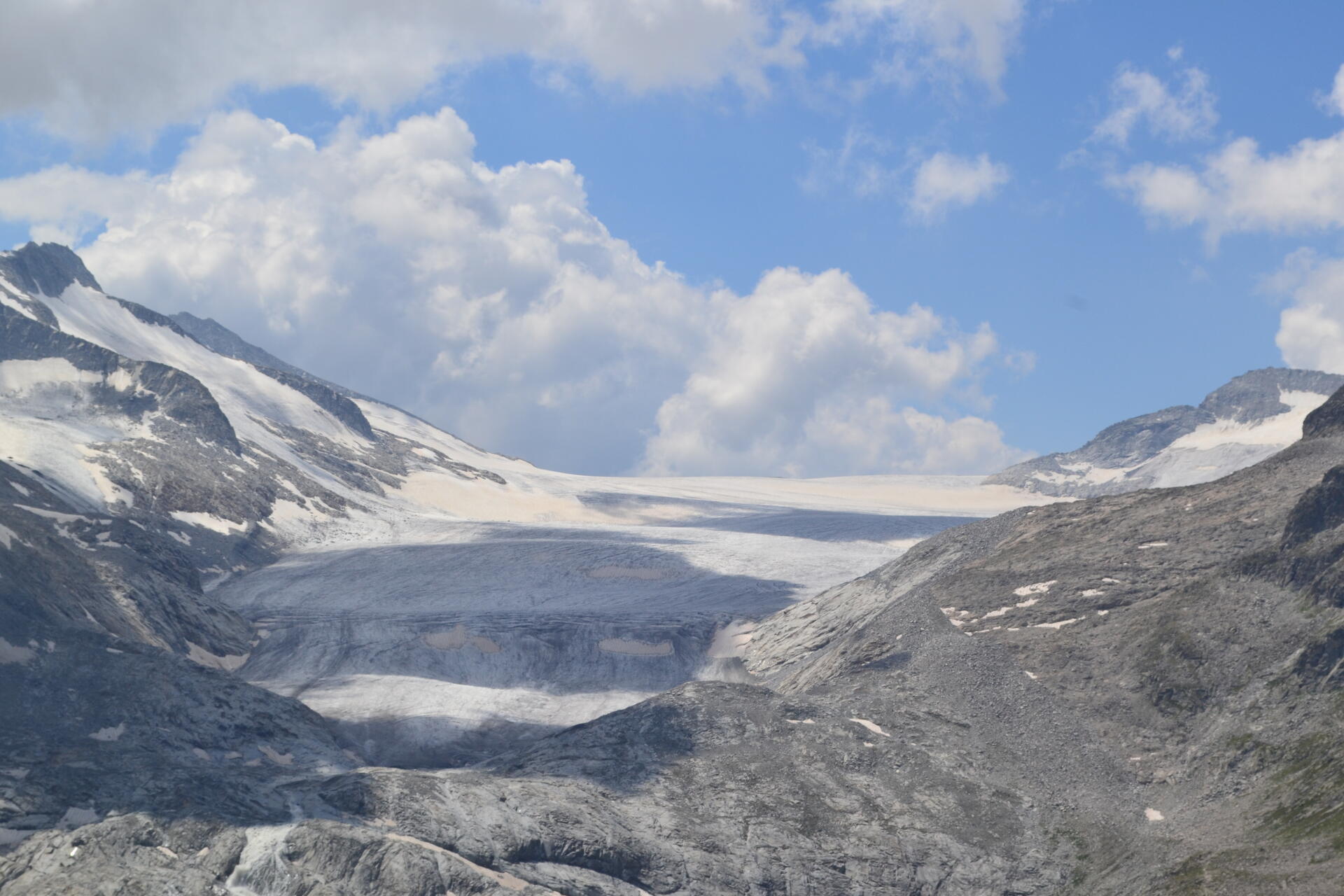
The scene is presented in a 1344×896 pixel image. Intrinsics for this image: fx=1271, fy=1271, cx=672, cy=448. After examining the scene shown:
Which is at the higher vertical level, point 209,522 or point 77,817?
point 209,522

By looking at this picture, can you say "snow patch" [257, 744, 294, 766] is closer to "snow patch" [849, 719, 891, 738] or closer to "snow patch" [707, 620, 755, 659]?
"snow patch" [849, 719, 891, 738]

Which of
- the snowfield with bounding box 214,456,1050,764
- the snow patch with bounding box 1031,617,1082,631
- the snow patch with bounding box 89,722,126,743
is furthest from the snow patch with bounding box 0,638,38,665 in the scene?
the snow patch with bounding box 1031,617,1082,631

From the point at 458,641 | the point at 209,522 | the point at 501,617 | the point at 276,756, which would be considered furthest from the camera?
the point at 209,522

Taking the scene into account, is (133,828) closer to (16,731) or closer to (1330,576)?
(16,731)

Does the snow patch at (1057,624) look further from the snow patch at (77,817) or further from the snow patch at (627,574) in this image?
the snow patch at (627,574)

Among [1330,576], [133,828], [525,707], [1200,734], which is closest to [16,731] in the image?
[133,828]

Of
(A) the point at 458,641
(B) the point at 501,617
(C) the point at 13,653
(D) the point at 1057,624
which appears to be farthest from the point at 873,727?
(B) the point at 501,617

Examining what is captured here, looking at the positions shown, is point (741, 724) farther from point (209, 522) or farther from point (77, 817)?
point (209, 522)

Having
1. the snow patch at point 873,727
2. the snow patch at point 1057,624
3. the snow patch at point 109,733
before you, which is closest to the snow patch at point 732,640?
the snow patch at point 1057,624

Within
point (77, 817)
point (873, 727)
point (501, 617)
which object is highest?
point (501, 617)
